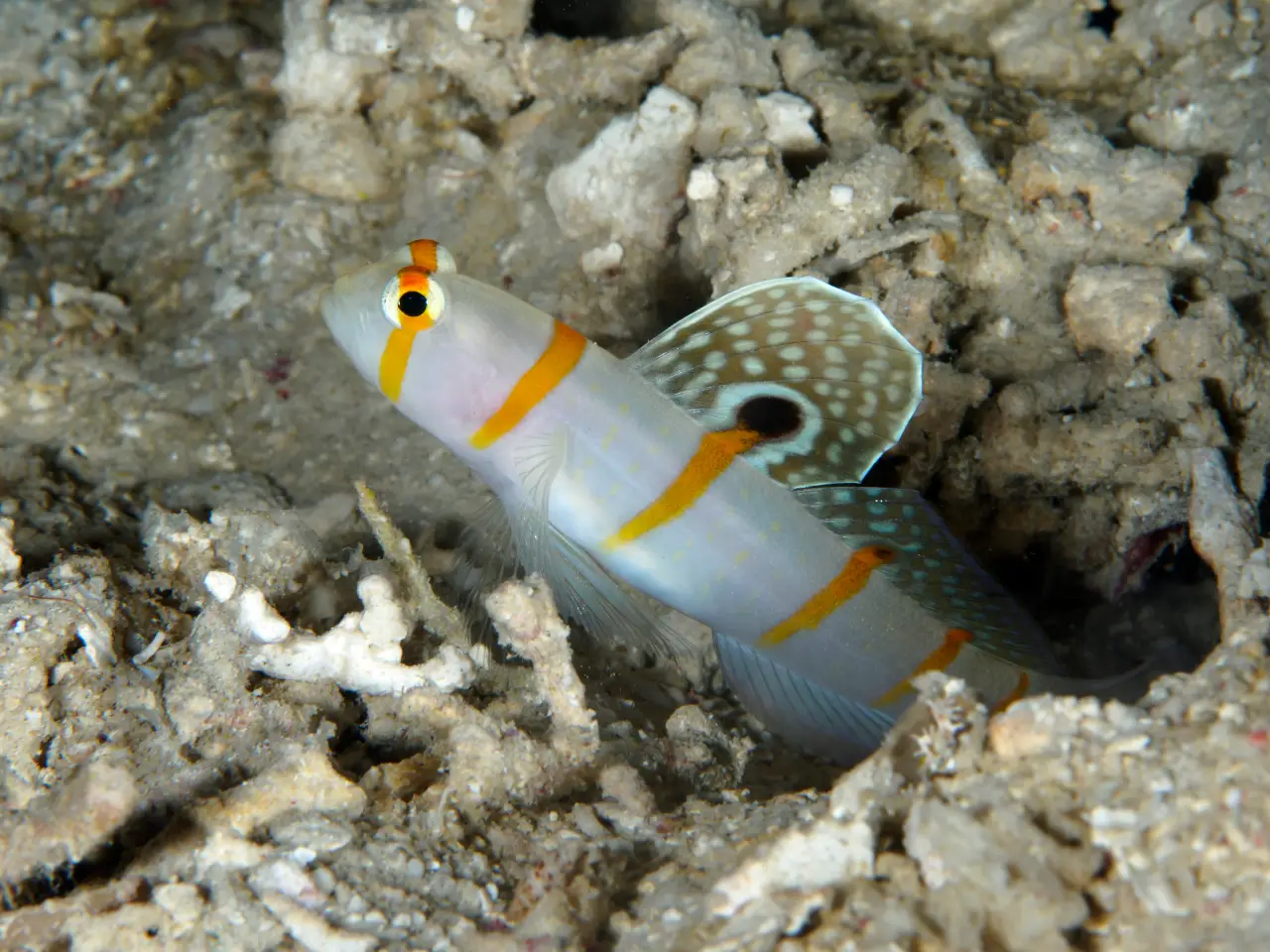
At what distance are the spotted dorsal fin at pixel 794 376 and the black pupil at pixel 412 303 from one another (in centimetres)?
66

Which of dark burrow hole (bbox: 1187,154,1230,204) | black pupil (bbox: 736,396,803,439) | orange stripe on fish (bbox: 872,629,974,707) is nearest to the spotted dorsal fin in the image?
black pupil (bbox: 736,396,803,439)

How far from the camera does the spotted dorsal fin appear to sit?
2664 mm

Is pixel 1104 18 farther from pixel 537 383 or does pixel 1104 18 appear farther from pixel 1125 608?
pixel 537 383

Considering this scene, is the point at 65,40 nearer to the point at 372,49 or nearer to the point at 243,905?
the point at 372,49

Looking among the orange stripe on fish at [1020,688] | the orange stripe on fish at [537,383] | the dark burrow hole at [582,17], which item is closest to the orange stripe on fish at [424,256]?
the orange stripe on fish at [537,383]

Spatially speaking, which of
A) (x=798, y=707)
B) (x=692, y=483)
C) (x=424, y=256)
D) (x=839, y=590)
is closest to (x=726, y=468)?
(x=692, y=483)

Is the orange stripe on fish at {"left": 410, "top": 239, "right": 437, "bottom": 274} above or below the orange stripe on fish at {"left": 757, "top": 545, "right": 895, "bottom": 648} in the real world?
above

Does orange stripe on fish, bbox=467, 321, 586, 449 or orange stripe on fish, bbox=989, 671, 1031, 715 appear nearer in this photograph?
orange stripe on fish, bbox=467, 321, 586, 449

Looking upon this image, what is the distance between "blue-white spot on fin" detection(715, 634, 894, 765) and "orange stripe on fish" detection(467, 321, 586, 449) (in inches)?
40.3

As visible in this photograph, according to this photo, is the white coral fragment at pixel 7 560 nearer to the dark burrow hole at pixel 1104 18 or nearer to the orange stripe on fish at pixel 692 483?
the orange stripe on fish at pixel 692 483

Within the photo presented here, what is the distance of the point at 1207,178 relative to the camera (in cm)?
323

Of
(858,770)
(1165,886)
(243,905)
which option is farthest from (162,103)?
(1165,886)

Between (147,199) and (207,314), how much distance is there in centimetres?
71

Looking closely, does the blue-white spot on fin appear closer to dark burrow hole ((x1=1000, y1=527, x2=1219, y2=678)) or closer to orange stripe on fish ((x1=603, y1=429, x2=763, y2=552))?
orange stripe on fish ((x1=603, y1=429, x2=763, y2=552))
